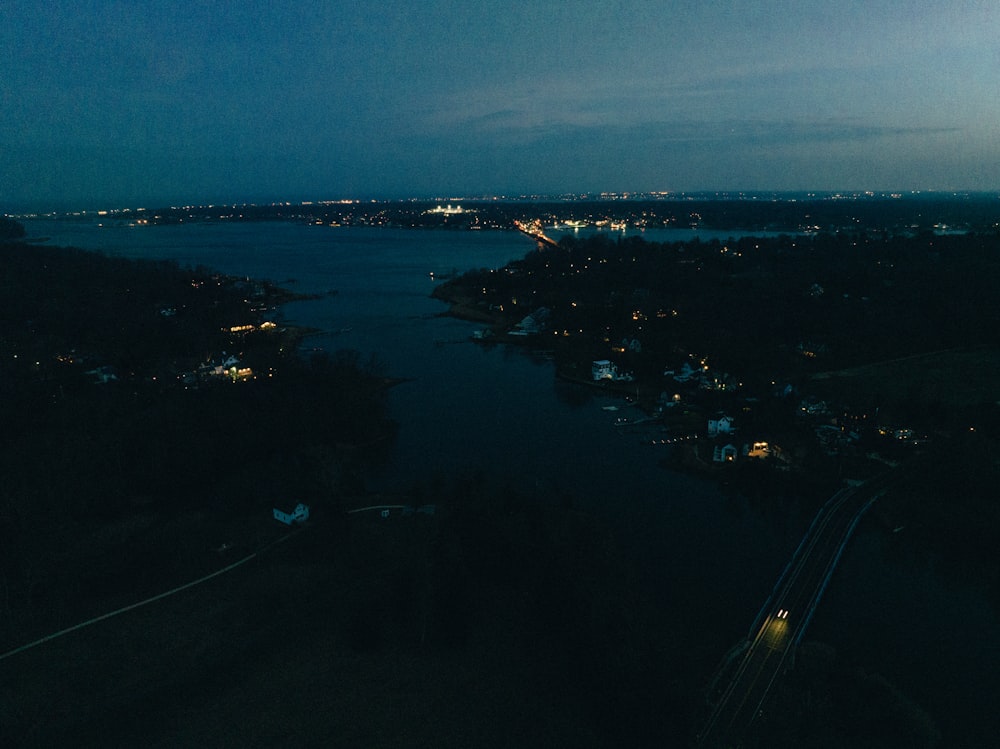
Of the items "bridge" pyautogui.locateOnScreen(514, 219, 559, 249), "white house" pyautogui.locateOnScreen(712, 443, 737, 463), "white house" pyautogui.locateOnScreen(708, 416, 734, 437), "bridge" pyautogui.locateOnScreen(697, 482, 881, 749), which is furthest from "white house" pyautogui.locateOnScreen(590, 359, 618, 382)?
"bridge" pyautogui.locateOnScreen(514, 219, 559, 249)

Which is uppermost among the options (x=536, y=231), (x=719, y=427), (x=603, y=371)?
(x=536, y=231)

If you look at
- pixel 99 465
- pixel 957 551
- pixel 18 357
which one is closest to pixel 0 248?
pixel 18 357

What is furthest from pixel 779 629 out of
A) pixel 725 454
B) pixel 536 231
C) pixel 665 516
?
pixel 536 231

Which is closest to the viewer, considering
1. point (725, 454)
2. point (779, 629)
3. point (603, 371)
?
point (779, 629)

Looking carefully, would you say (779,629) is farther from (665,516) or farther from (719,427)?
(719,427)

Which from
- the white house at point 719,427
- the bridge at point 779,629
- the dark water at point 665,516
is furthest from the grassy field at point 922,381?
the dark water at point 665,516

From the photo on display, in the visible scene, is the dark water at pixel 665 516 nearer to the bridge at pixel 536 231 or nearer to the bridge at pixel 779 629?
the bridge at pixel 779 629

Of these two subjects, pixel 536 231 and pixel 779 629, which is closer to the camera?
pixel 779 629
